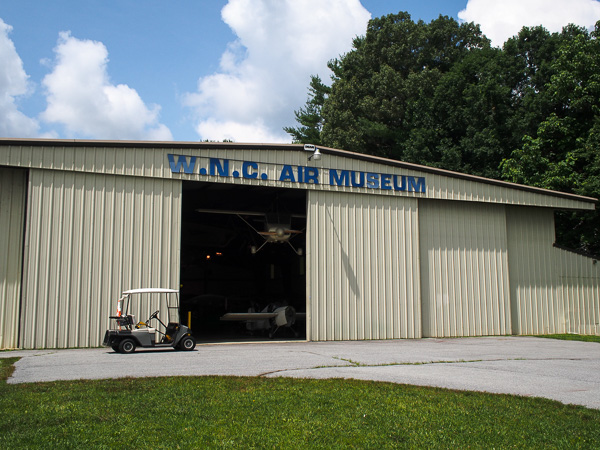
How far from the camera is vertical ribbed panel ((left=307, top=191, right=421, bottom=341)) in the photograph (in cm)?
1966

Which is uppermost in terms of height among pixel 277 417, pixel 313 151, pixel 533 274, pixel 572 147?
pixel 572 147

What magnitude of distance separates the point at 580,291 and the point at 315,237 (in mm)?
12762

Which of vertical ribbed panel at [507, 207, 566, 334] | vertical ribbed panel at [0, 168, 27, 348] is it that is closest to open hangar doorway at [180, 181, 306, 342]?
vertical ribbed panel at [0, 168, 27, 348]

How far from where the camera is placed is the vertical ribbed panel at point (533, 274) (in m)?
23.3

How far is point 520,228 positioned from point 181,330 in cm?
1566

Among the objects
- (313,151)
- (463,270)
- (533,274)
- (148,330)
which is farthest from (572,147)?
(148,330)

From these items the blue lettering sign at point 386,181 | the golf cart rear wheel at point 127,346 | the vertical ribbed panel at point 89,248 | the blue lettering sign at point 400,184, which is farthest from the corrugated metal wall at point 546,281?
the golf cart rear wheel at point 127,346

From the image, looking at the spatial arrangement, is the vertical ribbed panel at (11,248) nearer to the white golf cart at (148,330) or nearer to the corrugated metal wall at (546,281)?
the white golf cart at (148,330)

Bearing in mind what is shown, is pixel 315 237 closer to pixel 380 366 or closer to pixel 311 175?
pixel 311 175

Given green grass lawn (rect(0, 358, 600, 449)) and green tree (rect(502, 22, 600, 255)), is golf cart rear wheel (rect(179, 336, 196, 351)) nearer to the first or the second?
green grass lawn (rect(0, 358, 600, 449))

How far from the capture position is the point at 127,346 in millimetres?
14227

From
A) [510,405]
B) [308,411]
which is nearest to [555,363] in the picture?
[510,405]

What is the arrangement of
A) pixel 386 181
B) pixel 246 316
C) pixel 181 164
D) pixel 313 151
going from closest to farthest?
pixel 181 164, pixel 313 151, pixel 386 181, pixel 246 316

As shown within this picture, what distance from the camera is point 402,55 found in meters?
45.6
